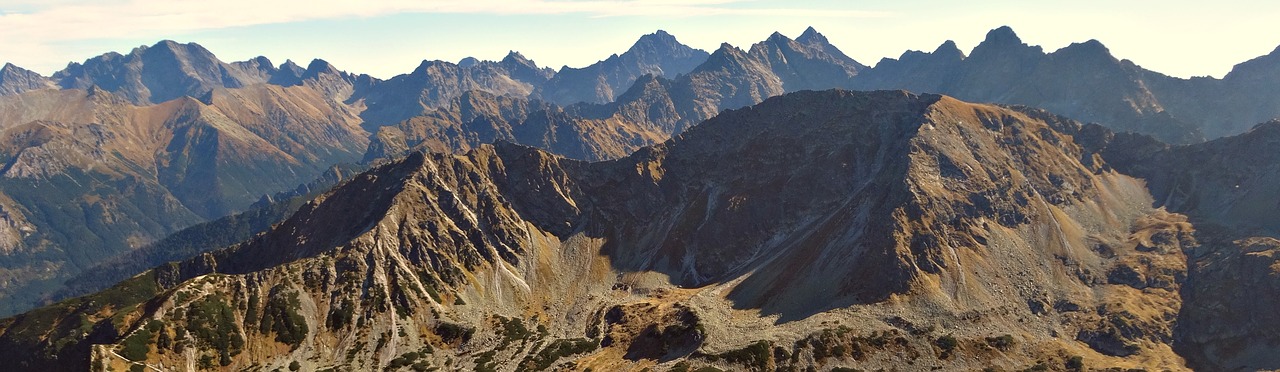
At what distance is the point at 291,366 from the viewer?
19800 cm

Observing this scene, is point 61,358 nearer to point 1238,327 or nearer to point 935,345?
point 935,345

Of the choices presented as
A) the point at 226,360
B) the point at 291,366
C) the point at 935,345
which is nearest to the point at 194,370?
the point at 226,360

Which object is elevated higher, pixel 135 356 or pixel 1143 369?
pixel 135 356

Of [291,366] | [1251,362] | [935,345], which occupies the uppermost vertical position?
[291,366]

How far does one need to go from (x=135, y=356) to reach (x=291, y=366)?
37284 millimetres

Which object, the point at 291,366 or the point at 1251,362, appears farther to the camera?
the point at 291,366

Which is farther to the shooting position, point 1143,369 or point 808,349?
point 808,349

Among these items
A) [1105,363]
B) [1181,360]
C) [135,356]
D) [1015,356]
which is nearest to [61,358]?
[135,356]

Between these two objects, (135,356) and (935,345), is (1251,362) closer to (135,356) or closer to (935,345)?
(935,345)

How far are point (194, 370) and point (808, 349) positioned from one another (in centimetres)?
17048

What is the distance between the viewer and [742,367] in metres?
189

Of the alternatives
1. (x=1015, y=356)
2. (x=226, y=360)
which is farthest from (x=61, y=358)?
(x=1015, y=356)

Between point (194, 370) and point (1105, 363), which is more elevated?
point (194, 370)

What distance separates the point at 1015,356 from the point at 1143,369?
99.0 feet
